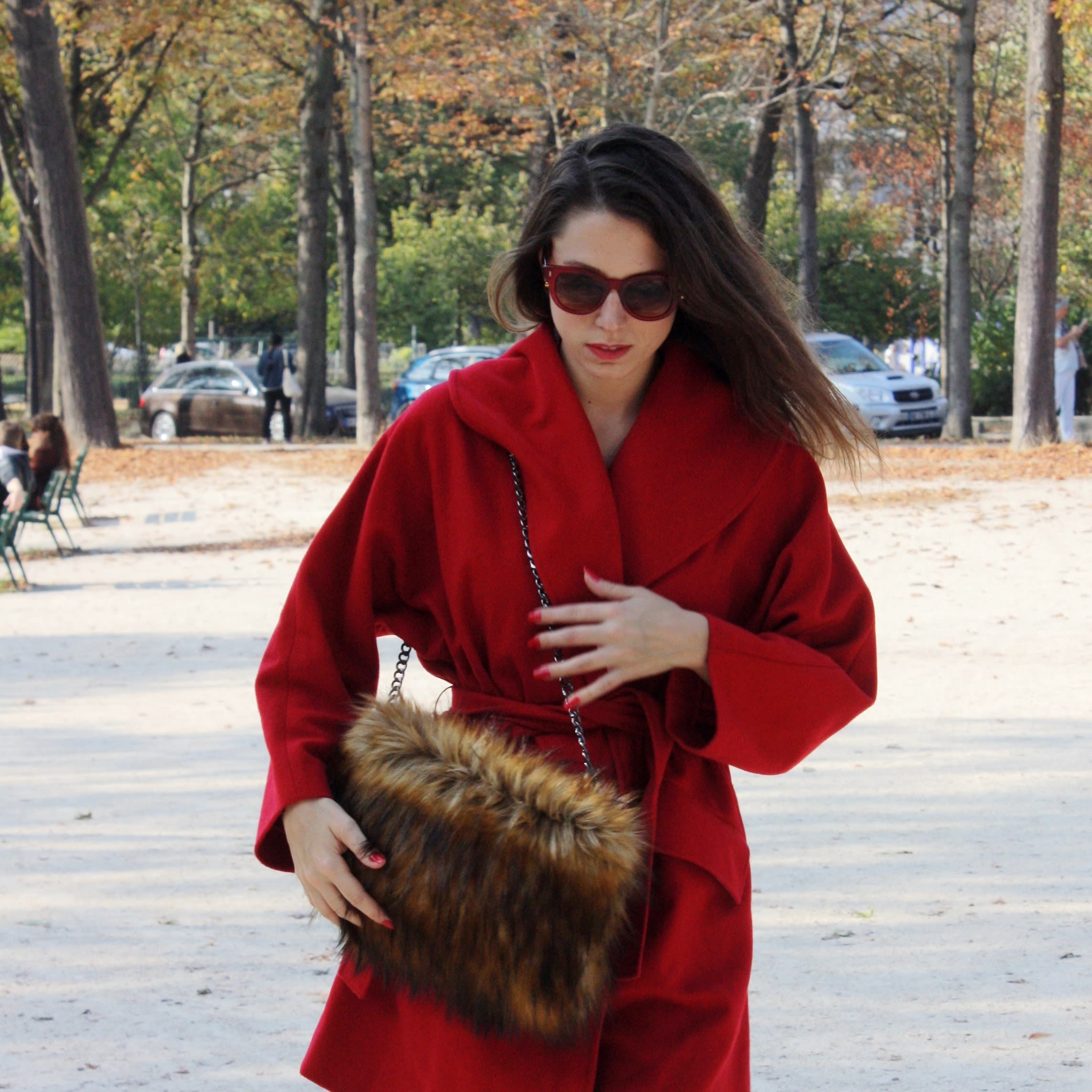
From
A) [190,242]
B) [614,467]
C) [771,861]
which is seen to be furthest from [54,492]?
[190,242]

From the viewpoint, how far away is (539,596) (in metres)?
2.17

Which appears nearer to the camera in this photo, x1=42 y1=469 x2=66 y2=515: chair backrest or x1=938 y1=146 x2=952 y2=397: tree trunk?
x1=42 y1=469 x2=66 y2=515: chair backrest

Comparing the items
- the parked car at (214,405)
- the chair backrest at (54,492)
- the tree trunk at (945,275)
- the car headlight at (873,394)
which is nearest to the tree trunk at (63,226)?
the parked car at (214,405)

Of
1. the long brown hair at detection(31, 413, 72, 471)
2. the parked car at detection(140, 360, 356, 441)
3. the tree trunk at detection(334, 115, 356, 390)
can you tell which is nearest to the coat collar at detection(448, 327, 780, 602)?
the long brown hair at detection(31, 413, 72, 471)

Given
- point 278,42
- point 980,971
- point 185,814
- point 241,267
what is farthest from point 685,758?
point 241,267

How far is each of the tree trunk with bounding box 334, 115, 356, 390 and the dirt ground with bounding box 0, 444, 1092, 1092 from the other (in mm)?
22709

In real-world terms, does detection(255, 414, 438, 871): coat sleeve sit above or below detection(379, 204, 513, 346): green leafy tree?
below

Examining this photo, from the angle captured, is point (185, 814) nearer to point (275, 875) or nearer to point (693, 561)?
point (275, 875)

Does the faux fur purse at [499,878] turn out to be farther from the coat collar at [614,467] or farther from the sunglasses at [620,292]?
the sunglasses at [620,292]

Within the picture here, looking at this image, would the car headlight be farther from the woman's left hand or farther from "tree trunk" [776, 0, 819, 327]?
the woman's left hand

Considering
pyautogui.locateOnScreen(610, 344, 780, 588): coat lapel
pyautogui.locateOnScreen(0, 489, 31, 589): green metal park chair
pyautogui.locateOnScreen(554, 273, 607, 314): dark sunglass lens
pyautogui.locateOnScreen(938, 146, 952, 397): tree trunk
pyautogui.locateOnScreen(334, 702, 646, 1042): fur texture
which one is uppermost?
pyautogui.locateOnScreen(938, 146, 952, 397): tree trunk

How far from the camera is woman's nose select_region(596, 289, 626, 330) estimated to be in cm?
222

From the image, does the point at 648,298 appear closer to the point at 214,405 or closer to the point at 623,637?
the point at 623,637

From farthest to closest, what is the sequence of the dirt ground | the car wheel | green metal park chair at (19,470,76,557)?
the car wheel, green metal park chair at (19,470,76,557), the dirt ground
